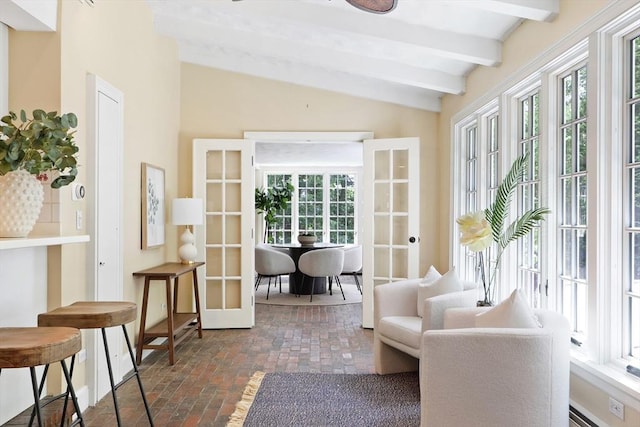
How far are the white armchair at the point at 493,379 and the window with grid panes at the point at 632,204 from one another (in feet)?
1.34

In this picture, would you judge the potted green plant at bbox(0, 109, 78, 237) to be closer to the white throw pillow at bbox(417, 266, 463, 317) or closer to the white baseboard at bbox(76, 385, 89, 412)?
the white baseboard at bbox(76, 385, 89, 412)

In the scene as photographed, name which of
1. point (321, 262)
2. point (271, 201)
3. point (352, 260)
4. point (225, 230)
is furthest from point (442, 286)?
point (271, 201)

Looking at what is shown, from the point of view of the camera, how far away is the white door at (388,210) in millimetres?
5461

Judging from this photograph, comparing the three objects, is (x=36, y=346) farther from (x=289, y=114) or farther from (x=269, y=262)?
(x=269, y=262)

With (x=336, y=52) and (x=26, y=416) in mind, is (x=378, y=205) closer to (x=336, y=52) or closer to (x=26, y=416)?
(x=336, y=52)

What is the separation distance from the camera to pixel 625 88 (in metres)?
2.40

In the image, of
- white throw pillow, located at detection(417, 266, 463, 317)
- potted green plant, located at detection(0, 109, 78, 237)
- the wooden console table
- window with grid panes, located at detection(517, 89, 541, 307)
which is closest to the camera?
potted green plant, located at detection(0, 109, 78, 237)

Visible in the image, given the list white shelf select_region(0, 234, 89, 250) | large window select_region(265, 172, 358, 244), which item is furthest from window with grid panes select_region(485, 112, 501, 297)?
large window select_region(265, 172, 358, 244)

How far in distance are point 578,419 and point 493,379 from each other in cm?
64

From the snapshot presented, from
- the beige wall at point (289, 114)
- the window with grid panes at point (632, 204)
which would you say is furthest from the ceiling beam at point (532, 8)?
the beige wall at point (289, 114)

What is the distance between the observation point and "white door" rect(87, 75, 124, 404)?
324 centimetres

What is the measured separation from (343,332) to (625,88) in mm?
3768

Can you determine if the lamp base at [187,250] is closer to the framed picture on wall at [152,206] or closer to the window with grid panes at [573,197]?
the framed picture on wall at [152,206]

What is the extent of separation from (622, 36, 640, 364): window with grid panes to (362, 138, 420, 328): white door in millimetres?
3072
